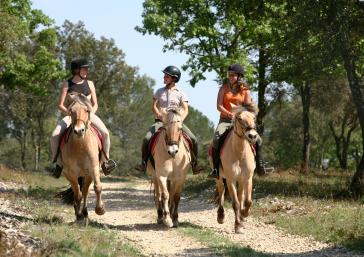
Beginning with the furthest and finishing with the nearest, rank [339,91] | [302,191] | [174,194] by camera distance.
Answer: [339,91] → [302,191] → [174,194]

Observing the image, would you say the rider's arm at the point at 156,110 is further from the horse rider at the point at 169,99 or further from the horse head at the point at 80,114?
the horse head at the point at 80,114

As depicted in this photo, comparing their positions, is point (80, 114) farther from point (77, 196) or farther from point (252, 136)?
point (252, 136)

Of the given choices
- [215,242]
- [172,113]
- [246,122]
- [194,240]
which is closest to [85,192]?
[172,113]

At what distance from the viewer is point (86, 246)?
878 centimetres

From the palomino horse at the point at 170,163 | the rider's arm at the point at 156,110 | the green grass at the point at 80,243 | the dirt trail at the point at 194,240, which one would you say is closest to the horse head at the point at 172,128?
the palomino horse at the point at 170,163

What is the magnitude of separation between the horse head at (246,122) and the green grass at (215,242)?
212cm

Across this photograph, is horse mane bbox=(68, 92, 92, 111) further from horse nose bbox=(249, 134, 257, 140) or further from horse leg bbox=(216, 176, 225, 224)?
horse leg bbox=(216, 176, 225, 224)

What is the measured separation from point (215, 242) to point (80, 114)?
364 cm

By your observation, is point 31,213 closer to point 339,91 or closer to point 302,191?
point 302,191

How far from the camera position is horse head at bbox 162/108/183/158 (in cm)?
1263

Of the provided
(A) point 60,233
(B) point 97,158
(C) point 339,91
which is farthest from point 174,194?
(C) point 339,91

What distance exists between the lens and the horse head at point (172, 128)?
12.6 meters

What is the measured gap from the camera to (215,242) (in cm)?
1136

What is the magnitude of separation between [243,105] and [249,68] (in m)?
14.8
